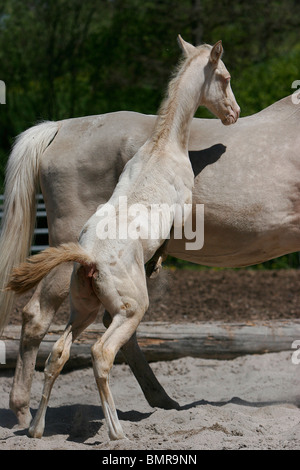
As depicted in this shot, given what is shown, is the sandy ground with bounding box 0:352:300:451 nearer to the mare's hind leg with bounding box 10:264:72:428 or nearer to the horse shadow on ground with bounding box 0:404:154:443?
→ the horse shadow on ground with bounding box 0:404:154:443

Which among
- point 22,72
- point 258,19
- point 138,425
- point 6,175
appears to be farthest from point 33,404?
point 258,19

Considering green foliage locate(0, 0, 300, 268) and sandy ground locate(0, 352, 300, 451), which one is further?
green foliage locate(0, 0, 300, 268)

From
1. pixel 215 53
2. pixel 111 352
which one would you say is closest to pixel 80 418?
pixel 111 352

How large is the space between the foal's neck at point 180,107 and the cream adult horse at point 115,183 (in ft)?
1.20

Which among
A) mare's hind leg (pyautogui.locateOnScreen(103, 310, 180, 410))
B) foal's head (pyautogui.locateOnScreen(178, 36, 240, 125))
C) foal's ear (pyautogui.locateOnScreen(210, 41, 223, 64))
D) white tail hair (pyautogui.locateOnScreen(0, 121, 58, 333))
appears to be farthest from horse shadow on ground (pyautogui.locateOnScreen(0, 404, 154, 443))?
foal's ear (pyautogui.locateOnScreen(210, 41, 223, 64))

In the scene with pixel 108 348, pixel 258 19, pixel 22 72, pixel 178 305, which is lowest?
pixel 178 305

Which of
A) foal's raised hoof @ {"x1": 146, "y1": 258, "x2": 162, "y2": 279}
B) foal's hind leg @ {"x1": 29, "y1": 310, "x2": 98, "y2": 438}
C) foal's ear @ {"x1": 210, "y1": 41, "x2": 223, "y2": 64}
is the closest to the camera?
foal's hind leg @ {"x1": 29, "y1": 310, "x2": 98, "y2": 438}

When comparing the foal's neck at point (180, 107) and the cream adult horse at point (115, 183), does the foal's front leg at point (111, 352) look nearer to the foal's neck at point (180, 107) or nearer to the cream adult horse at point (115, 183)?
the cream adult horse at point (115, 183)

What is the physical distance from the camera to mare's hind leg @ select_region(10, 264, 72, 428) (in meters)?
4.25

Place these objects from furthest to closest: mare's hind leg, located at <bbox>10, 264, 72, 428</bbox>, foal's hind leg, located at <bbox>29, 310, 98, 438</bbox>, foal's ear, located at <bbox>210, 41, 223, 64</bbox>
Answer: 1. mare's hind leg, located at <bbox>10, 264, 72, 428</bbox>
2. foal's ear, located at <bbox>210, 41, 223, 64</bbox>
3. foal's hind leg, located at <bbox>29, 310, 98, 438</bbox>

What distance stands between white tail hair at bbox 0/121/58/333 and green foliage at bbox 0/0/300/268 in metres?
7.15

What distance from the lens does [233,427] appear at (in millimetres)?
3807

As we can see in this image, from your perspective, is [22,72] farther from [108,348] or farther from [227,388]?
[108,348]

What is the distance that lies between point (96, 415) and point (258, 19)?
9.84 m
